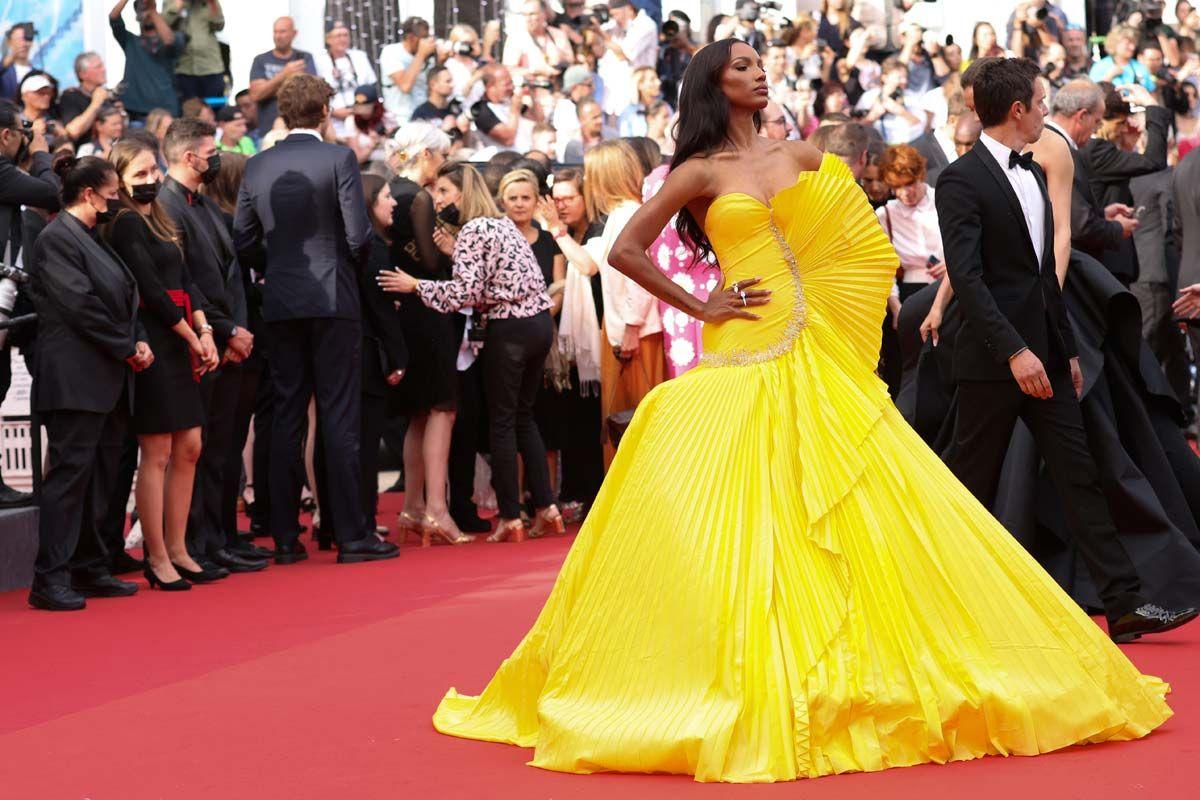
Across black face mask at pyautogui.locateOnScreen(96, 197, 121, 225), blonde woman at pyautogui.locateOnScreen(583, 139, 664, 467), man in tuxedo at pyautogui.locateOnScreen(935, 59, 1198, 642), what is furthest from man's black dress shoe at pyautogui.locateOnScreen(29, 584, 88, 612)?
man in tuxedo at pyautogui.locateOnScreen(935, 59, 1198, 642)

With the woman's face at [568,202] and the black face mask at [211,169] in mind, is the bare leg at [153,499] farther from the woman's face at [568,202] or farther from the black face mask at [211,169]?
the woman's face at [568,202]

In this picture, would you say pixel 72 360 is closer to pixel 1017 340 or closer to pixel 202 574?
pixel 202 574

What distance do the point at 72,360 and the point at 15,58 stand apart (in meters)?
6.94

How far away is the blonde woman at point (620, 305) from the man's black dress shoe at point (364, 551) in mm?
1421

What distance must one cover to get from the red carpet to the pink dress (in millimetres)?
1532

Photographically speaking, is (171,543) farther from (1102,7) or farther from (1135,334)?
(1102,7)

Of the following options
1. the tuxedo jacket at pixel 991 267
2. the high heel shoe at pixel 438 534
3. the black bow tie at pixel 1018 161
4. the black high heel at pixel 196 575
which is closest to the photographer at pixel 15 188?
the black high heel at pixel 196 575

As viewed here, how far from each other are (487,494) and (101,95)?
4562mm

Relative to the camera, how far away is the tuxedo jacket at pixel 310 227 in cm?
866

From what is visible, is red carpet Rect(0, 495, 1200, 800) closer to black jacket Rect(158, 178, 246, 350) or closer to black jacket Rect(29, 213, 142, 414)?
Answer: black jacket Rect(29, 213, 142, 414)

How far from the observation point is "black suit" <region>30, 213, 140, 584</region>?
7582 millimetres

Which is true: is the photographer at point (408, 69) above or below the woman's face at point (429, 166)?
above

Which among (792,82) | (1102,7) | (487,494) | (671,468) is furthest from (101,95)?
(1102,7)

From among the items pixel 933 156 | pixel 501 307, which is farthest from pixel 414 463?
pixel 933 156
